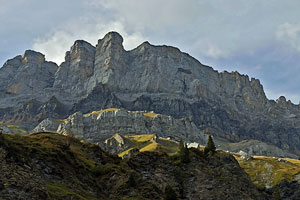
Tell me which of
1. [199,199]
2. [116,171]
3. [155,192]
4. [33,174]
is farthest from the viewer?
[199,199]

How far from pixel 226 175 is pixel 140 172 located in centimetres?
2084

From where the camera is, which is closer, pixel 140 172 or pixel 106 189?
pixel 106 189

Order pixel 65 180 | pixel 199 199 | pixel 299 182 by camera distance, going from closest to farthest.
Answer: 1. pixel 65 180
2. pixel 199 199
3. pixel 299 182

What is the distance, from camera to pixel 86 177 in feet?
237

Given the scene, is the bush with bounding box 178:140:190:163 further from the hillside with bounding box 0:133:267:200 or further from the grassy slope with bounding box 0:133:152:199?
the grassy slope with bounding box 0:133:152:199

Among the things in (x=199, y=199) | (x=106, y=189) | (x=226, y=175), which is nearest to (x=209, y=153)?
(x=226, y=175)

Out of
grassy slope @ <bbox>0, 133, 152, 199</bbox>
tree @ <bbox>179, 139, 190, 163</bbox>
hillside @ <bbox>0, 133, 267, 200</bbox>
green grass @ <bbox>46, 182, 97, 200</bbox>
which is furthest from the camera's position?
tree @ <bbox>179, 139, 190, 163</bbox>

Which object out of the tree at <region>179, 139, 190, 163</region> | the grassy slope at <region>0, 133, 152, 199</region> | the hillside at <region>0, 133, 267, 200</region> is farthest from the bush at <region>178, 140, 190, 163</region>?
the grassy slope at <region>0, 133, 152, 199</region>

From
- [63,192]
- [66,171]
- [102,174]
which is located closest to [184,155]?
[102,174]

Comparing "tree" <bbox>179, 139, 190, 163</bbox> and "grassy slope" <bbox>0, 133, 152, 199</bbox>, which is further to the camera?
"tree" <bbox>179, 139, 190, 163</bbox>

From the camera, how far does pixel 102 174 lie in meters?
79.1

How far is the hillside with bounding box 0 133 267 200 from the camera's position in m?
51.8

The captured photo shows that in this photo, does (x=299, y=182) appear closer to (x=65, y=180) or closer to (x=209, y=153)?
(x=209, y=153)

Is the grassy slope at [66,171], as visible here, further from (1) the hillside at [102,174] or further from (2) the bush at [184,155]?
(2) the bush at [184,155]
